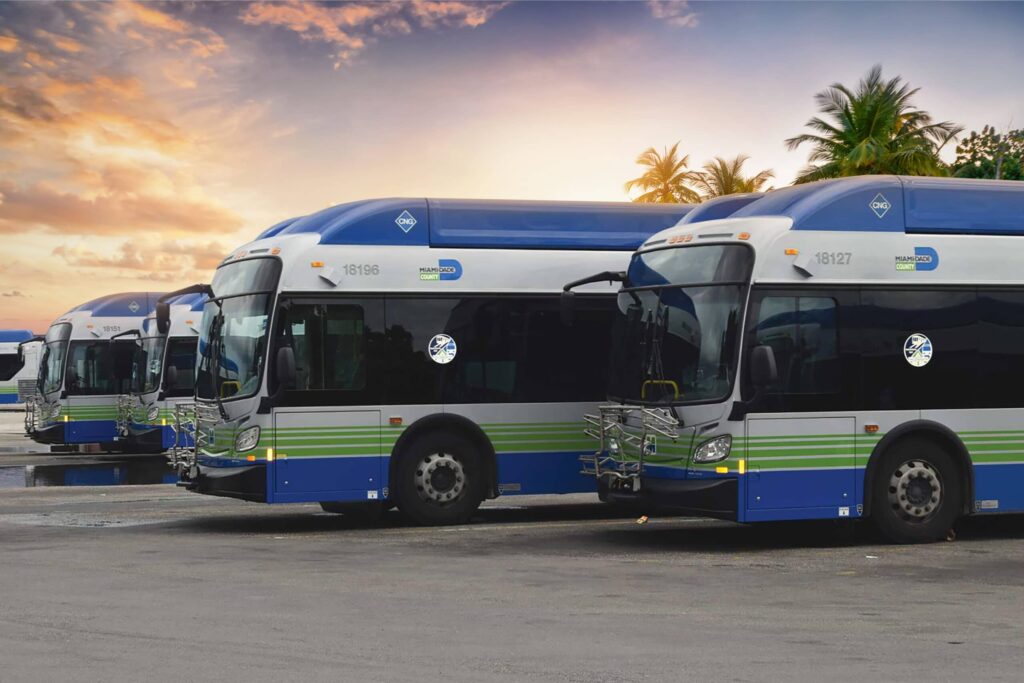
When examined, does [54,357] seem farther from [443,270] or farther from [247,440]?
[443,270]

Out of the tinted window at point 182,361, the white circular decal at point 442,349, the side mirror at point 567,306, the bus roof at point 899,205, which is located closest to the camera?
the bus roof at point 899,205

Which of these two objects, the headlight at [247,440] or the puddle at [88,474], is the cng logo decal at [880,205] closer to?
the headlight at [247,440]

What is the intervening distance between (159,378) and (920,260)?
1858 centimetres

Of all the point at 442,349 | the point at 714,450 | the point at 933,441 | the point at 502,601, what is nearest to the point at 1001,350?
the point at 933,441

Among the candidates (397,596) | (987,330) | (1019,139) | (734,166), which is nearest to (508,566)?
(397,596)

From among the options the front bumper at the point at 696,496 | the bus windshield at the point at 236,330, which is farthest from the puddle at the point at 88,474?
the front bumper at the point at 696,496

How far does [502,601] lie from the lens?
418 inches

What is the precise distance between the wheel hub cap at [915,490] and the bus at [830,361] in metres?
0.02

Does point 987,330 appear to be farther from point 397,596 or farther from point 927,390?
point 397,596

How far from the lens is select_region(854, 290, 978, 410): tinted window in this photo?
45.3ft

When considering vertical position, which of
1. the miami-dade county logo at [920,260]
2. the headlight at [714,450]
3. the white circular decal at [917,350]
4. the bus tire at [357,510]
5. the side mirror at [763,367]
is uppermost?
the miami-dade county logo at [920,260]

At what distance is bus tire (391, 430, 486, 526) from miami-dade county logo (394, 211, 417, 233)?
7.12ft

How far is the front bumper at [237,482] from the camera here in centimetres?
1497

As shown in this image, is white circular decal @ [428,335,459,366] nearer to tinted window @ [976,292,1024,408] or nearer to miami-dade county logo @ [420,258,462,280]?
miami-dade county logo @ [420,258,462,280]
